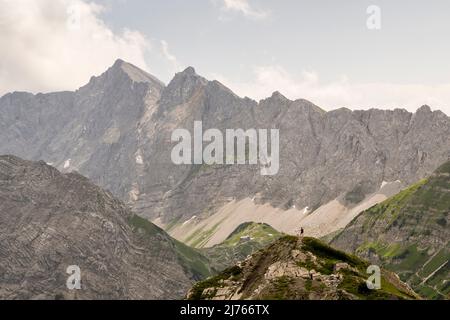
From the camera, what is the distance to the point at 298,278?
146750 millimetres

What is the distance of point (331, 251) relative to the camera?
162 metres

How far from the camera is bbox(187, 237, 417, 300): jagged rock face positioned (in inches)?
5497

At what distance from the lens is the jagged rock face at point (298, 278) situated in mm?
139625
